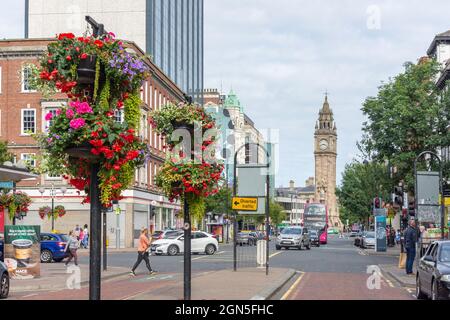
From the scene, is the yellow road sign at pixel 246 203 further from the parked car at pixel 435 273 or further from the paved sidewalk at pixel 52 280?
the parked car at pixel 435 273

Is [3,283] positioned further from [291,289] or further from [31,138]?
[31,138]

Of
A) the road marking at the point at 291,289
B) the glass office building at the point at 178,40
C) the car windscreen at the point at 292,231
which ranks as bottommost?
the road marking at the point at 291,289

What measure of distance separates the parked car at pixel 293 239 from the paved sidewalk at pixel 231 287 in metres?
31.7

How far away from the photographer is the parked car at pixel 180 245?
48.3 m

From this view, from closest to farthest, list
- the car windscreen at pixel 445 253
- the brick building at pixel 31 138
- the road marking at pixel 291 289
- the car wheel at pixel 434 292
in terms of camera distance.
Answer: the car wheel at pixel 434 292 → the car windscreen at pixel 445 253 → the road marking at pixel 291 289 → the brick building at pixel 31 138

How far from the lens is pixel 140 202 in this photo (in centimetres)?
6906

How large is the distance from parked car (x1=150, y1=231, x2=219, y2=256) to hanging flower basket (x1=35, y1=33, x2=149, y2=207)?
3662 centimetres

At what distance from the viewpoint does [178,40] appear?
104750 millimetres

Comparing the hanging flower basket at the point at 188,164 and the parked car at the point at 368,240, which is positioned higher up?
the hanging flower basket at the point at 188,164

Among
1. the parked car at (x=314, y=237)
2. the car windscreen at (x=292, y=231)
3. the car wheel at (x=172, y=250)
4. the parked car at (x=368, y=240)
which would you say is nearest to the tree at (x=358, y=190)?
the parked car at (x=314, y=237)

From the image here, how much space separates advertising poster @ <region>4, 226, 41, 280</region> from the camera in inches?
1039

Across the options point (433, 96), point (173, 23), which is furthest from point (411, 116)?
point (173, 23)

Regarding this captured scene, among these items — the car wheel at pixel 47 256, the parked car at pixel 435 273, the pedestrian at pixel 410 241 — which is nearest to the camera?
the parked car at pixel 435 273

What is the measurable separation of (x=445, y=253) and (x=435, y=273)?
1122 millimetres
